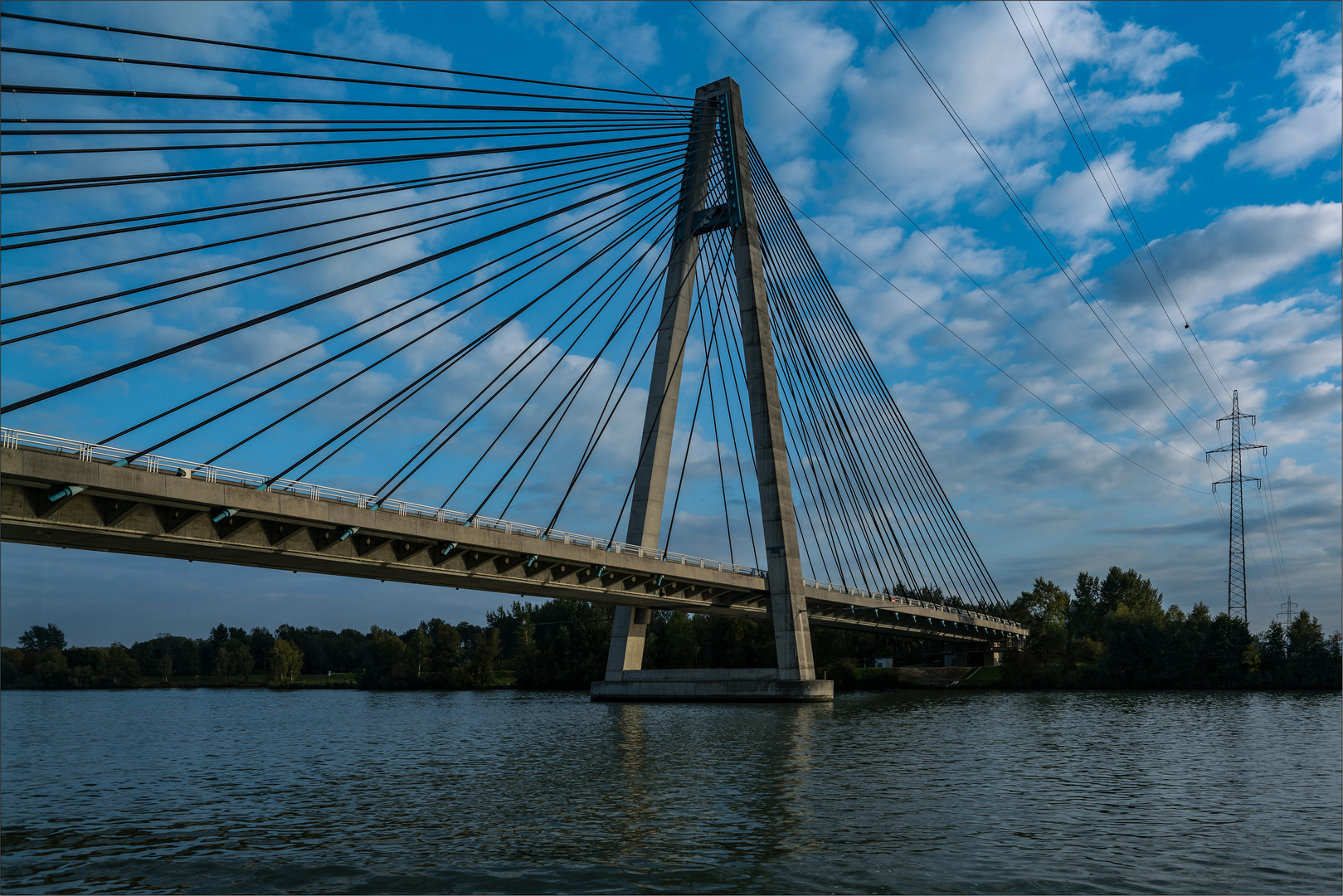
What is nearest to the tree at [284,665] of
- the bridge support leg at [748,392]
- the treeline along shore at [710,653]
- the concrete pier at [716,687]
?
the treeline along shore at [710,653]

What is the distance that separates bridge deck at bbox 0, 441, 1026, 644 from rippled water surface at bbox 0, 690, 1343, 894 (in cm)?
724

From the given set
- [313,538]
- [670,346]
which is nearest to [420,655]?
[670,346]

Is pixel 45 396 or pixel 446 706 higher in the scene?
pixel 45 396

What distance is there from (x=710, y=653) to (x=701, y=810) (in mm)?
83950

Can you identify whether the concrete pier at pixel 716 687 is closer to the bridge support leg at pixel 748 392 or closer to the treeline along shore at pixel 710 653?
the bridge support leg at pixel 748 392

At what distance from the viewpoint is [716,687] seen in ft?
192

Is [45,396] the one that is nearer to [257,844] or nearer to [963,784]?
[257,844]

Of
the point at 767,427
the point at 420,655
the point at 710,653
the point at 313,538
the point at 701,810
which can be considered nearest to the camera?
the point at 701,810

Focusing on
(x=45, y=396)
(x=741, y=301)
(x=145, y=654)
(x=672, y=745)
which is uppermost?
(x=741, y=301)

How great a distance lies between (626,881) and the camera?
44.7ft

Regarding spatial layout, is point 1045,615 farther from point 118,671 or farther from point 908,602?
point 118,671

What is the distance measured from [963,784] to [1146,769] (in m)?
6.51

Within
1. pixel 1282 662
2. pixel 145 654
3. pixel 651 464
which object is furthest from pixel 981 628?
pixel 145 654

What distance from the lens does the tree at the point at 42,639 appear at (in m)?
138
